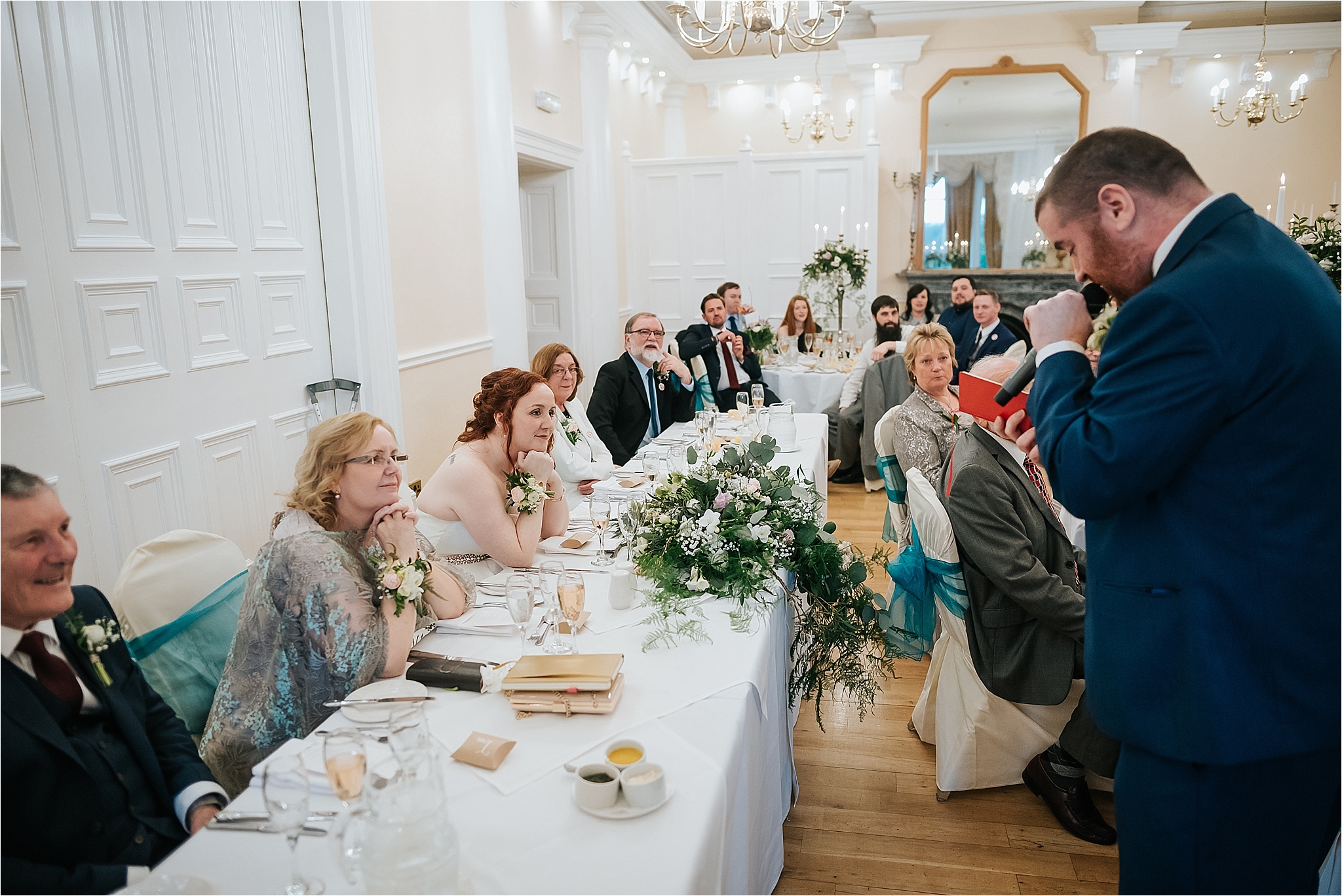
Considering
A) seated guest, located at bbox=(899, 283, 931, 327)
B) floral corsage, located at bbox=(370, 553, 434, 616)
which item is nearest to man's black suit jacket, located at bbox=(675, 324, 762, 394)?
seated guest, located at bbox=(899, 283, 931, 327)

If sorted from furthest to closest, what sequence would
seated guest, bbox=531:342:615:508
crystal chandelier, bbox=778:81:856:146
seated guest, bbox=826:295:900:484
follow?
crystal chandelier, bbox=778:81:856:146, seated guest, bbox=826:295:900:484, seated guest, bbox=531:342:615:508

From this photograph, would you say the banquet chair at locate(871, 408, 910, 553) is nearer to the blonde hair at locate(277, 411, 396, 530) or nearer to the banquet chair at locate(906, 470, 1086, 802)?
the banquet chair at locate(906, 470, 1086, 802)

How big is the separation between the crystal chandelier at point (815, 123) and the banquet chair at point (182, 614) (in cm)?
768

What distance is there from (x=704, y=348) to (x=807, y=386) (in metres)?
1.05

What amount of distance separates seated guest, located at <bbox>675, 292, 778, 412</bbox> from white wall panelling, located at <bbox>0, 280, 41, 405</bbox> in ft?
13.1

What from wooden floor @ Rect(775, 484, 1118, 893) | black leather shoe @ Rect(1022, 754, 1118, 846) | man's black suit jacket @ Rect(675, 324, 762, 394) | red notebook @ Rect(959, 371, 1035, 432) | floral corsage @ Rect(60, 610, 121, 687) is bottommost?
wooden floor @ Rect(775, 484, 1118, 893)

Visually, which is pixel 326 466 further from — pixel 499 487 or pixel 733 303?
pixel 733 303

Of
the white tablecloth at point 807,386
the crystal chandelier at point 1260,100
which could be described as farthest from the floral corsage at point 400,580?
the crystal chandelier at point 1260,100

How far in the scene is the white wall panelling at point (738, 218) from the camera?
862cm

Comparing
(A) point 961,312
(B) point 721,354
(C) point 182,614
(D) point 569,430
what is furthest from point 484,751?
(A) point 961,312

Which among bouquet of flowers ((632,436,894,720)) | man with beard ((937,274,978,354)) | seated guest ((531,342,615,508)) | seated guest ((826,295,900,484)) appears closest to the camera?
bouquet of flowers ((632,436,894,720))

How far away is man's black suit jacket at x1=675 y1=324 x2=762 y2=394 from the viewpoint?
5984 millimetres

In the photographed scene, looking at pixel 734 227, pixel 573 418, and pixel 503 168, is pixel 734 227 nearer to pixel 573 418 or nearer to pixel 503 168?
pixel 503 168

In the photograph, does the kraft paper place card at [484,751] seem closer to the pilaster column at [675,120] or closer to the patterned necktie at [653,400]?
the patterned necktie at [653,400]
